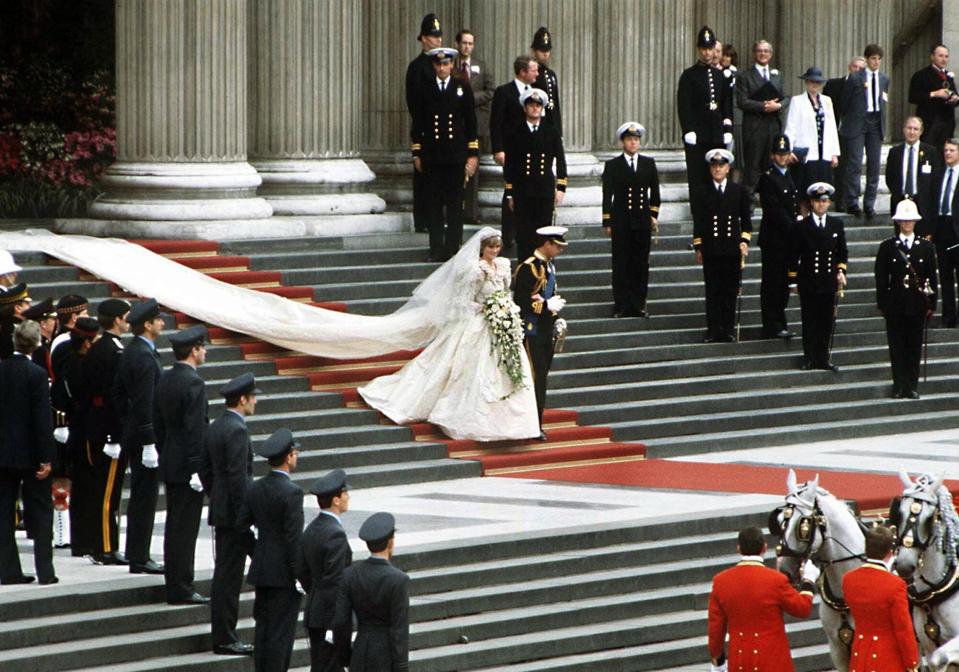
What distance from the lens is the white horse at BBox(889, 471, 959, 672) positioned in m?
12.3

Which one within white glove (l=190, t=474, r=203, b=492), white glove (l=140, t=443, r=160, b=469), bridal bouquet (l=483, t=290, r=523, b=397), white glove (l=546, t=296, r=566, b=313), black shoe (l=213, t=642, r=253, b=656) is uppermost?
white glove (l=546, t=296, r=566, b=313)

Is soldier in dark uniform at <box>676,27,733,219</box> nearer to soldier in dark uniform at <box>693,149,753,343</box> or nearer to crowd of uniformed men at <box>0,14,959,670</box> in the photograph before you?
crowd of uniformed men at <box>0,14,959,670</box>

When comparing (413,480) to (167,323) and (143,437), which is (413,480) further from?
(143,437)

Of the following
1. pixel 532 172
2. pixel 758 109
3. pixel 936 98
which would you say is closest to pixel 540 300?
pixel 532 172

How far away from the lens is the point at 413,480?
17.7 meters

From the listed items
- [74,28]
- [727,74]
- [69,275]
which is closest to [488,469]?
[69,275]

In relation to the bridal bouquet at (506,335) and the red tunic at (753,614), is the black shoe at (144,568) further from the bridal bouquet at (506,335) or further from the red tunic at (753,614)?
the bridal bouquet at (506,335)

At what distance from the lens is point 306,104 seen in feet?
72.8

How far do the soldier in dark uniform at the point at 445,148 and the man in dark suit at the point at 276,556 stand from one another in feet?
29.9

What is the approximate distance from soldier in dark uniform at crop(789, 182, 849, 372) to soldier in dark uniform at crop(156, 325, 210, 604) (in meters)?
8.89

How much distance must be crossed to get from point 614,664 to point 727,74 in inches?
434

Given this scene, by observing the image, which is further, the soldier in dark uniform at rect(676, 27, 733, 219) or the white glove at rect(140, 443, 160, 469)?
the soldier in dark uniform at rect(676, 27, 733, 219)

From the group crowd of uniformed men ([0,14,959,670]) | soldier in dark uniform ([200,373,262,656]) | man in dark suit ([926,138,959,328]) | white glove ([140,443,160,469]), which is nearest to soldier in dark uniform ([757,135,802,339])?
crowd of uniformed men ([0,14,959,670])

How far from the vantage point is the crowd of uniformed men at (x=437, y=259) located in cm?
1253
